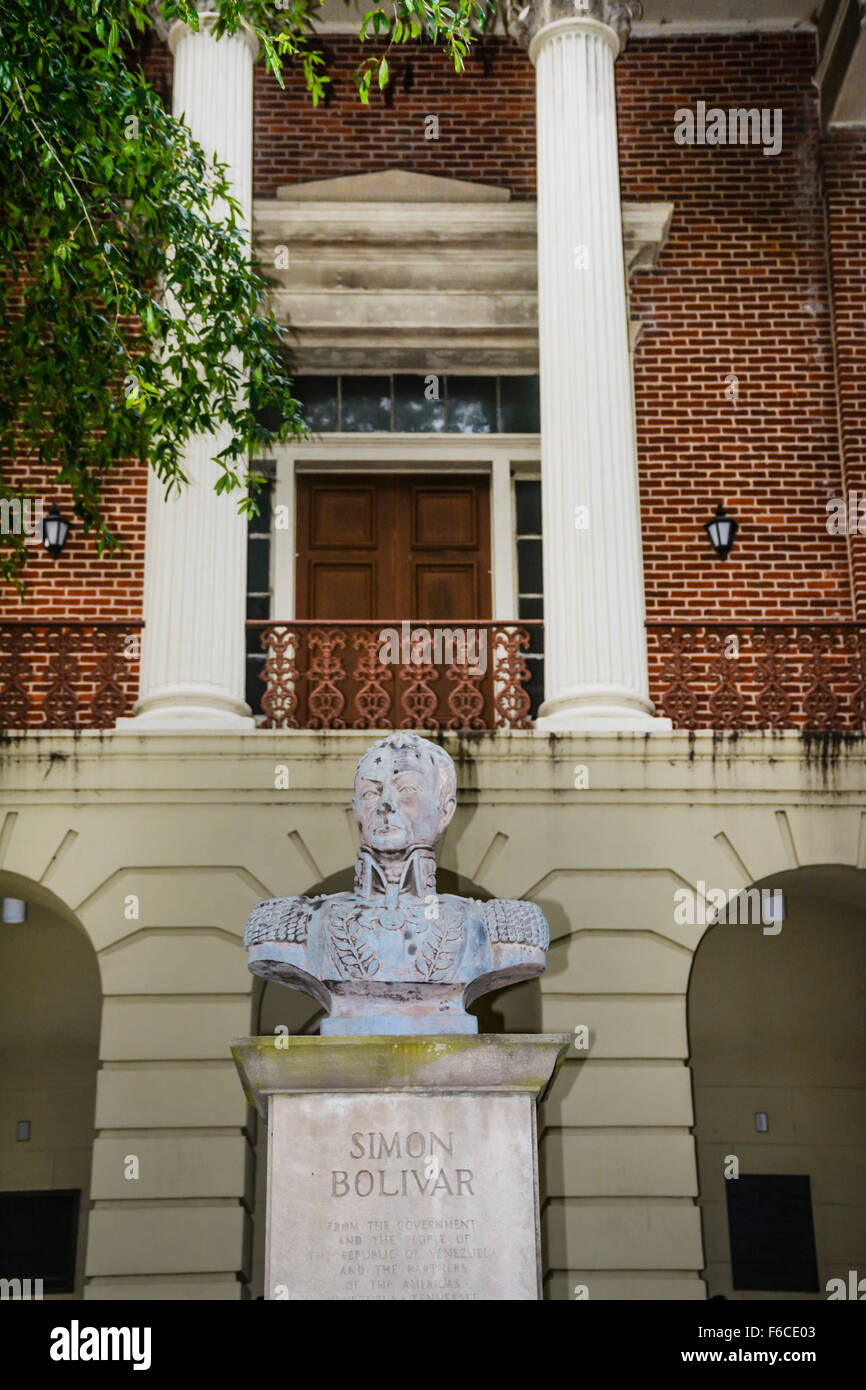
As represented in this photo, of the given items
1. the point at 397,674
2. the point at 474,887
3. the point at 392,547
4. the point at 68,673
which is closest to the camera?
the point at 474,887

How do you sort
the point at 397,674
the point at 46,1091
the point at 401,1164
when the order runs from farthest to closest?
1. the point at 46,1091
2. the point at 397,674
3. the point at 401,1164

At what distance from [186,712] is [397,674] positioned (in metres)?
1.65

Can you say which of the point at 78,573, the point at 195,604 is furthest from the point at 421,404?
the point at 195,604

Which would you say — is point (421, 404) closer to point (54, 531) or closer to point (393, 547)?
point (393, 547)

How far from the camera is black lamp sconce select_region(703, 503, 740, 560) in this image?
13680 mm

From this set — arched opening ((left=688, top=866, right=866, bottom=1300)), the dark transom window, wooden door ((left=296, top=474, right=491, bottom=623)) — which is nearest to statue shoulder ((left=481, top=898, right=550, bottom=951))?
arched opening ((left=688, top=866, right=866, bottom=1300))

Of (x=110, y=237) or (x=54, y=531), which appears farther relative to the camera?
(x=54, y=531)

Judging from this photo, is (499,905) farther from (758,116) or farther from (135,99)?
(758,116)

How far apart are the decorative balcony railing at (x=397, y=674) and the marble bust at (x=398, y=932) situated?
573 centimetres

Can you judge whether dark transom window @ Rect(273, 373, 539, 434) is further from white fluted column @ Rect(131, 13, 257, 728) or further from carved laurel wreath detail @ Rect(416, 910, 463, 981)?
carved laurel wreath detail @ Rect(416, 910, 463, 981)

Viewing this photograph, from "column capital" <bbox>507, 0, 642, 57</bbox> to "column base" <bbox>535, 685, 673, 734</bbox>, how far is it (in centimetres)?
551

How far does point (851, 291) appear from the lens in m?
14.4

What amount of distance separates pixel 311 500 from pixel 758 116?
5.23 meters

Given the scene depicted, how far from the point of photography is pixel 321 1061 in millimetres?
5562
